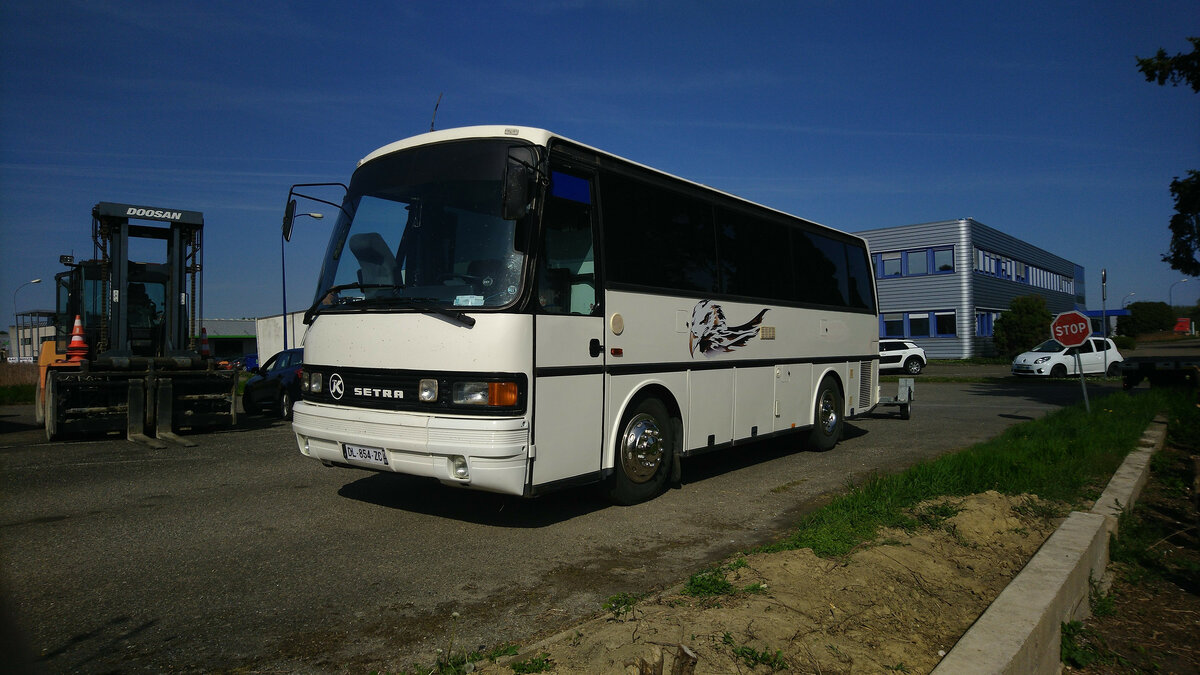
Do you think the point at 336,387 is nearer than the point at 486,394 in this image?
No

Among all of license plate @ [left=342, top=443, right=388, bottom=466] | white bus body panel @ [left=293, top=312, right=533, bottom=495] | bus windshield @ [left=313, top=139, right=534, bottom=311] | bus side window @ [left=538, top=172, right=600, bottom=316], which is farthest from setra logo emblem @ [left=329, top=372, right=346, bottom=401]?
bus side window @ [left=538, top=172, right=600, bottom=316]

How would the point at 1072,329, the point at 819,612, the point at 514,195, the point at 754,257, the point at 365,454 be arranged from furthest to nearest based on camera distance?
the point at 1072,329
the point at 754,257
the point at 365,454
the point at 514,195
the point at 819,612

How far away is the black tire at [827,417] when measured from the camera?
425 inches

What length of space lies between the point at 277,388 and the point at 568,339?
12.8 m

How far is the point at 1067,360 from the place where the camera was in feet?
98.2

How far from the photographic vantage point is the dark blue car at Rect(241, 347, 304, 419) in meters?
16.7

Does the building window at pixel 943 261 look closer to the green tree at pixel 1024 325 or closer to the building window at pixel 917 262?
the building window at pixel 917 262

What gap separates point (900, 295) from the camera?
47000 mm

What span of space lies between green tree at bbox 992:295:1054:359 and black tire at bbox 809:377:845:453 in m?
35.1

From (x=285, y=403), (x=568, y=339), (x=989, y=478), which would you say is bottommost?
(x=989, y=478)

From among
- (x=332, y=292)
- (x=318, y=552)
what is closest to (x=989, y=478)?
(x=318, y=552)

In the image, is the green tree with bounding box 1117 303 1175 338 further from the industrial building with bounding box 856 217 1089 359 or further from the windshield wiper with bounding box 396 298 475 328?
the windshield wiper with bounding box 396 298 475 328

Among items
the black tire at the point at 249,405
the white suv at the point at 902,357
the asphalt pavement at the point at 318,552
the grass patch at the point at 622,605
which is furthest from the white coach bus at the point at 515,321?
the white suv at the point at 902,357

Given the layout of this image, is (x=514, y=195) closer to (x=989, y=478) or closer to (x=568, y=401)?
(x=568, y=401)
